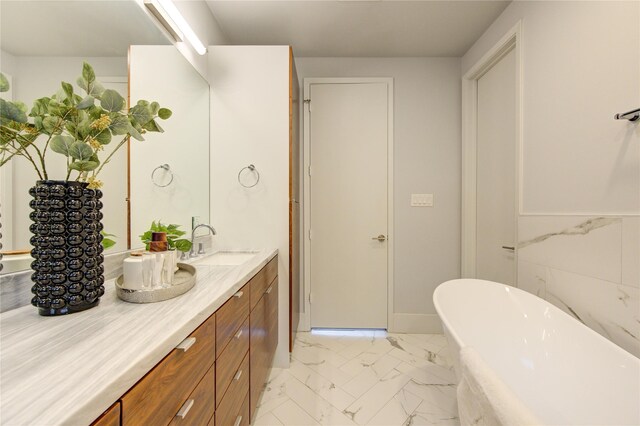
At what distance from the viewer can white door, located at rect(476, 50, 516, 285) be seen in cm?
194

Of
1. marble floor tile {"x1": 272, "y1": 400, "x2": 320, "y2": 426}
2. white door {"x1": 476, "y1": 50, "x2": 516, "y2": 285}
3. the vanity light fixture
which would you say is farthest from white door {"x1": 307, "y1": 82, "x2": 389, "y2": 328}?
the vanity light fixture

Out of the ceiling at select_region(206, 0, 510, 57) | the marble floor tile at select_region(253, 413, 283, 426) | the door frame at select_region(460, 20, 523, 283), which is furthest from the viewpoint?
the door frame at select_region(460, 20, 523, 283)

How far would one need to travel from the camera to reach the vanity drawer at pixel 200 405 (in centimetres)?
69

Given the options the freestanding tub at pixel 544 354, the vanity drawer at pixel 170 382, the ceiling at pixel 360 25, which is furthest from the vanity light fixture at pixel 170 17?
the freestanding tub at pixel 544 354

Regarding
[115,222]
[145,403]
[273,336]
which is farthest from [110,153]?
[273,336]

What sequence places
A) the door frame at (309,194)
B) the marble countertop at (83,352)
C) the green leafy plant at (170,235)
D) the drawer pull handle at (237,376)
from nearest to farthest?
1. the marble countertop at (83,352)
2. the drawer pull handle at (237,376)
3. the green leafy plant at (170,235)
4. the door frame at (309,194)

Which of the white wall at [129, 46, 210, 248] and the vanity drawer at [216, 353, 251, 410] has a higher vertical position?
the white wall at [129, 46, 210, 248]

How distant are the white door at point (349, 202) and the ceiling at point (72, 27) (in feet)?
5.06

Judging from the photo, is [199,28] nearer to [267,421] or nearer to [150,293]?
[150,293]

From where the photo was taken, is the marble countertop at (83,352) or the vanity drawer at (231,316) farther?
the vanity drawer at (231,316)

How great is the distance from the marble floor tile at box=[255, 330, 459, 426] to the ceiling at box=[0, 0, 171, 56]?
1.91m

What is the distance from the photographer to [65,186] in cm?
75

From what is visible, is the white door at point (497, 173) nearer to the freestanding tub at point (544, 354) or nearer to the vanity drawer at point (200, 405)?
the freestanding tub at point (544, 354)

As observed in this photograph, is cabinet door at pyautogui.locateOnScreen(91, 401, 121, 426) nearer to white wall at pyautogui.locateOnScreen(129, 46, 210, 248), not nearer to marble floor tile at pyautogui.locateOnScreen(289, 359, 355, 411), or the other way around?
white wall at pyautogui.locateOnScreen(129, 46, 210, 248)
